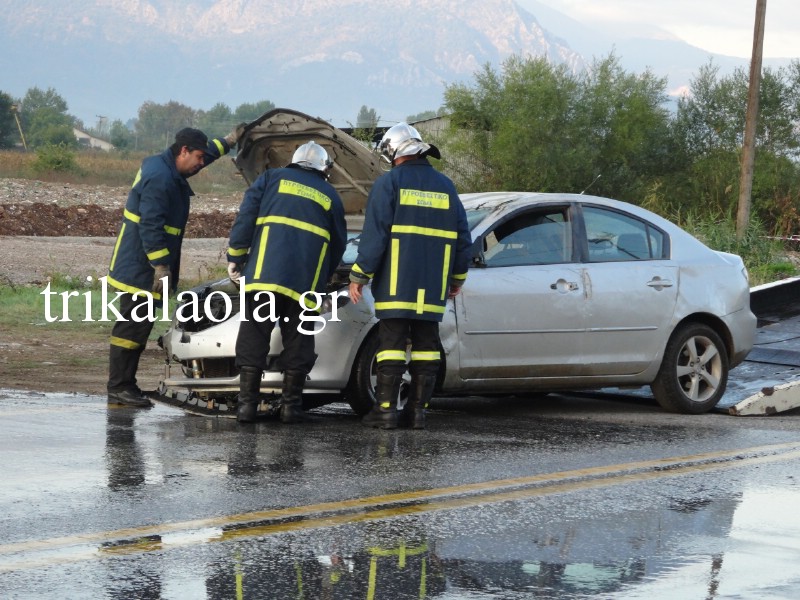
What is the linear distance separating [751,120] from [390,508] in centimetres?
2330

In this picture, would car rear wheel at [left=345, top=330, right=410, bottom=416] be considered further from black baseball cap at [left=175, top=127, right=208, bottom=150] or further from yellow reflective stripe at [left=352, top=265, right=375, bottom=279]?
black baseball cap at [left=175, top=127, right=208, bottom=150]

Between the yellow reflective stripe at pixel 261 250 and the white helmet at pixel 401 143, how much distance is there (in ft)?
3.05

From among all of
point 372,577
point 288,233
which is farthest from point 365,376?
point 372,577

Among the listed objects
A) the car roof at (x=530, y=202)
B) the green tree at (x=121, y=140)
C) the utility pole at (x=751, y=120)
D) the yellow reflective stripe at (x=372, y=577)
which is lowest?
the yellow reflective stripe at (x=372, y=577)

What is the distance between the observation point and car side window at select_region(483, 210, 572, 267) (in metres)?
9.02

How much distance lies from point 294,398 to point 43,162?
63.0 metres

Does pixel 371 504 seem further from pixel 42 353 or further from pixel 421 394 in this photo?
pixel 42 353

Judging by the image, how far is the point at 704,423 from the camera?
9086 millimetres

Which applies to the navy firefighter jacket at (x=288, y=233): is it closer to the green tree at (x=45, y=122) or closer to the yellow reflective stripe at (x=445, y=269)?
the yellow reflective stripe at (x=445, y=269)

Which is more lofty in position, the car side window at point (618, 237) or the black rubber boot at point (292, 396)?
the car side window at point (618, 237)

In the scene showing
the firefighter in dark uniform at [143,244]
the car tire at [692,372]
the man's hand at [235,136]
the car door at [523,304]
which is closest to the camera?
the car door at [523,304]

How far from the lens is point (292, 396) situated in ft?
27.2

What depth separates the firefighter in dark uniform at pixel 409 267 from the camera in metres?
8.21

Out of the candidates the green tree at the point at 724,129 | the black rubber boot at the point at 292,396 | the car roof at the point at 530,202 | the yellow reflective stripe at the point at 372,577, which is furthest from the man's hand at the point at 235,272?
the green tree at the point at 724,129
